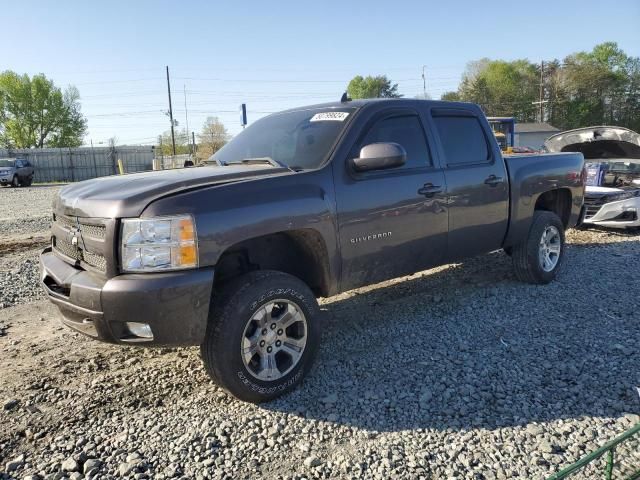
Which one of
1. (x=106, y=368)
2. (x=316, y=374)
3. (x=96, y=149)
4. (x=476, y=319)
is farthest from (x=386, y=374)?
(x=96, y=149)

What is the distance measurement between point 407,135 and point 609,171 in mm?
6505

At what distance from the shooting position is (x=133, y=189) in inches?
125

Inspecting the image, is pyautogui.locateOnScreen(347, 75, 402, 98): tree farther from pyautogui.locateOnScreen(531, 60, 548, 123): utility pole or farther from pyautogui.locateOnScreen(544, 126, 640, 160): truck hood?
pyautogui.locateOnScreen(544, 126, 640, 160): truck hood

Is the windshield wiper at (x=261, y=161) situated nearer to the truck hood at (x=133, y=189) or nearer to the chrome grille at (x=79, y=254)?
the truck hood at (x=133, y=189)

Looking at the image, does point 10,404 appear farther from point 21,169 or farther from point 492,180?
point 21,169

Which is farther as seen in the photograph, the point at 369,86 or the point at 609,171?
the point at 369,86

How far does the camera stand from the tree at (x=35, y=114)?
2793 inches

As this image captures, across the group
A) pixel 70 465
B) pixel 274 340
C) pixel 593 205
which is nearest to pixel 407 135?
pixel 274 340

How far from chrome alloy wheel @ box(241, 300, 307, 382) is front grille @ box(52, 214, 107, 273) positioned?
38.0 inches

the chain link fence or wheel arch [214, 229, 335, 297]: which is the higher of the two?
the chain link fence

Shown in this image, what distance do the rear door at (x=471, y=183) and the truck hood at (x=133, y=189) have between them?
172 cm

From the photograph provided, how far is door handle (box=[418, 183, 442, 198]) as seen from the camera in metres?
4.23

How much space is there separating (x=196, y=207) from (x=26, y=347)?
238 centimetres

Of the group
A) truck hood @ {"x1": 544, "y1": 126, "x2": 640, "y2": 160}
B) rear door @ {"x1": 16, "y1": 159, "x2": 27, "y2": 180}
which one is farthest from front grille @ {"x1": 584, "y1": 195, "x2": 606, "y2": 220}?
rear door @ {"x1": 16, "y1": 159, "x2": 27, "y2": 180}
